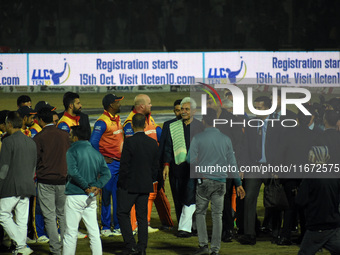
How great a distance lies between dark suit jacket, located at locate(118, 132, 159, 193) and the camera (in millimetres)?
8055

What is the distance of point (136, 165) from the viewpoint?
8070 millimetres

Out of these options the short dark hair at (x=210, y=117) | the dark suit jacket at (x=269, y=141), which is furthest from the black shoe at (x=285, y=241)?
the short dark hair at (x=210, y=117)

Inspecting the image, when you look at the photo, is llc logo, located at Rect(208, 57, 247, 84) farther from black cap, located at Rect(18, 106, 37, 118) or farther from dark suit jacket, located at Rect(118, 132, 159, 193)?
dark suit jacket, located at Rect(118, 132, 159, 193)

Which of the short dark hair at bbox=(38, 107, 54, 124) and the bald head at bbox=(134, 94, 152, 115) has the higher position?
the bald head at bbox=(134, 94, 152, 115)

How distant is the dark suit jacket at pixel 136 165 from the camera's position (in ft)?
26.4

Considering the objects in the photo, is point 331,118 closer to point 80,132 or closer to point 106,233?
point 80,132

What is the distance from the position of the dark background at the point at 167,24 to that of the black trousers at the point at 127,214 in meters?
21.6

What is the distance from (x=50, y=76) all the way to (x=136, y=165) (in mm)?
18246

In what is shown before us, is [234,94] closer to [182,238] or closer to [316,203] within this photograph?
[182,238]

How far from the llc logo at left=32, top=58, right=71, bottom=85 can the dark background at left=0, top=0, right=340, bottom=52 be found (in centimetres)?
386

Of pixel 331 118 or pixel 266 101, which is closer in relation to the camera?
pixel 331 118

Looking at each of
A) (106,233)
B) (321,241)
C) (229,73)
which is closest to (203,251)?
(106,233)

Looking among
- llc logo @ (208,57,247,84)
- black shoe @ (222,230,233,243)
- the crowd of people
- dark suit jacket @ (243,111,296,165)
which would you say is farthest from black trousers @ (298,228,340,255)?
llc logo @ (208,57,247,84)

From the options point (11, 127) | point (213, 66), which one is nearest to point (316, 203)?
point (11, 127)
